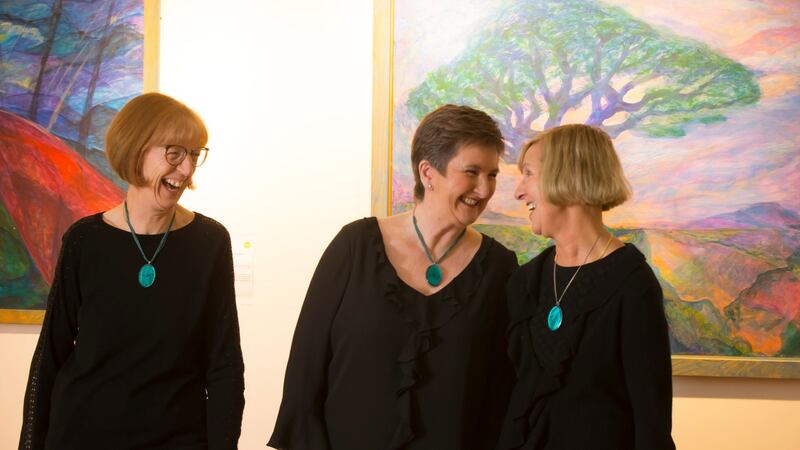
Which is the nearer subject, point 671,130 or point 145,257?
point 145,257

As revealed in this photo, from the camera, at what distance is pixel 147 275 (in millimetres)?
2283

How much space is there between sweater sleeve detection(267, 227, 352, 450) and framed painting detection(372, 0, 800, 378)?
1448mm

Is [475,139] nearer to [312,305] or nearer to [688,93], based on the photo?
[312,305]

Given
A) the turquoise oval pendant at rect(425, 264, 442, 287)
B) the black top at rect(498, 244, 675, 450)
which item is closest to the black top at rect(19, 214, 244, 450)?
the turquoise oval pendant at rect(425, 264, 442, 287)

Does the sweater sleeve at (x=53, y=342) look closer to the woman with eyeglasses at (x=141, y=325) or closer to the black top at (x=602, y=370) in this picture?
the woman with eyeglasses at (x=141, y=325)

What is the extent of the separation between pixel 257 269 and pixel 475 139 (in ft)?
5.82

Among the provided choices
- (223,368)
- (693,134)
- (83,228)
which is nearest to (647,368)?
(223,368)

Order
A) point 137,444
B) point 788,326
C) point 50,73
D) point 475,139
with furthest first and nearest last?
point 50,73 → point 788,326 → point 475,139 → point 137,444

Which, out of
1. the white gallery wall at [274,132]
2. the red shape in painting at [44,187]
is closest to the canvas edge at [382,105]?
the white gallery wall at [274,132]

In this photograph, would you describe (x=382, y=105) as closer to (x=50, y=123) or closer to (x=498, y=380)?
(x=50, y=123)

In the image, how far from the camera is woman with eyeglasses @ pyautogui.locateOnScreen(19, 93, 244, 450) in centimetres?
221

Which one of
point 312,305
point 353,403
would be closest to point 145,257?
point 312,305

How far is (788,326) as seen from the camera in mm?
3621

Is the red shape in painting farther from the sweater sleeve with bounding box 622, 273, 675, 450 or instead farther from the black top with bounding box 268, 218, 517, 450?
the sweater sleeve with bounding box 622, 273, 675, 450
